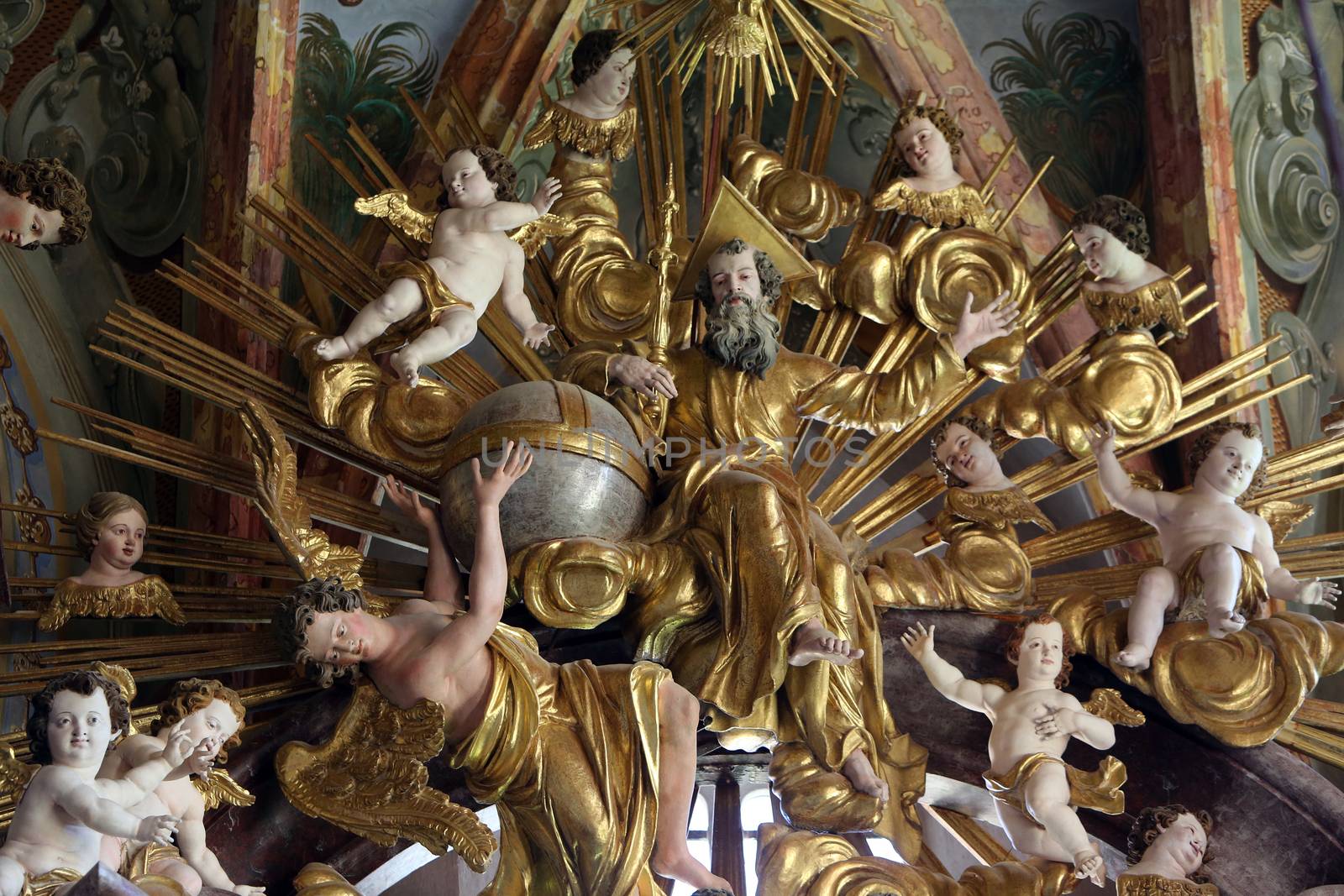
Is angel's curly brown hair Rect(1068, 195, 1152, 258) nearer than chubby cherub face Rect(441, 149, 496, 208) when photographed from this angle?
No

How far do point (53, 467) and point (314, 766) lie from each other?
1.72 m

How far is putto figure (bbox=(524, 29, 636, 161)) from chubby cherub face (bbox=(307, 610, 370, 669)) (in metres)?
2.10

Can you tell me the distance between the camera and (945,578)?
5.16 meters

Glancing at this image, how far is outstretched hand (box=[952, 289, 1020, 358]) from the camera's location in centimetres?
530

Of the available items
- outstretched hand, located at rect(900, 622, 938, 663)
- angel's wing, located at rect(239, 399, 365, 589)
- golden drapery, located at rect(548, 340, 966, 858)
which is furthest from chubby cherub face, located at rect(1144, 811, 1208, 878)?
angel's wing, located at rect(239, 399, 365, 589)

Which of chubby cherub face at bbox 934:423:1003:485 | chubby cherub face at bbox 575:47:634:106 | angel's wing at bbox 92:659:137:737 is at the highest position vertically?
chubby cherub face at bbox 575:47:634:106

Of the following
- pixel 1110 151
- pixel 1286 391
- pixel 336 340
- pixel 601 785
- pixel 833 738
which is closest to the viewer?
pixel 601 785

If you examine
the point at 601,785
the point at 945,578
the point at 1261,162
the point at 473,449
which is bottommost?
the point at 601,785

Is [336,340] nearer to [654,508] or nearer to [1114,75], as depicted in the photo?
[654,508]

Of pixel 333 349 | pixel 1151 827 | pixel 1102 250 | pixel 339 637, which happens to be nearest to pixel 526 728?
pixel 339 637

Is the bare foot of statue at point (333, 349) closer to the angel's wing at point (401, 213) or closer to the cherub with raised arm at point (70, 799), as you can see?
the angel's wing at point (401, 213)

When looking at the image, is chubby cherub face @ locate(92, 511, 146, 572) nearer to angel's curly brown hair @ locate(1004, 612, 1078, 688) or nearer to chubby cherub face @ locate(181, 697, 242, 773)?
chubby cherub face @ locate(181, 697, 242, 773)

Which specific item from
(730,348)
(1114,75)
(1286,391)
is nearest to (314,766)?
(730,348)

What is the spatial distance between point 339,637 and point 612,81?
2.28 meters
